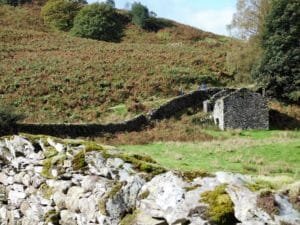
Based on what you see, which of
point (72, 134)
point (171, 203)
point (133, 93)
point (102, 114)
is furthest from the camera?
point (133, 93)

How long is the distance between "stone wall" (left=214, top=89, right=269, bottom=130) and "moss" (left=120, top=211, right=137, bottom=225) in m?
23.2

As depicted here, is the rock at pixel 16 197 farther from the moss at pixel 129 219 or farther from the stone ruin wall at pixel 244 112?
the stone ruin wall at pixel 244 112

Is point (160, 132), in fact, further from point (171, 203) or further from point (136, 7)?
point (136, 7)

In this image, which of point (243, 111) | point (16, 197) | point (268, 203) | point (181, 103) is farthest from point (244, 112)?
point (268, 203)

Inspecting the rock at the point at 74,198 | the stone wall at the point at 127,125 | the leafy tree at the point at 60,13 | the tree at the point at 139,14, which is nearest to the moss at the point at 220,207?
the rock at the point at 74,198

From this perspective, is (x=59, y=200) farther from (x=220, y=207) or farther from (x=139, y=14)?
(x=139, y=14)

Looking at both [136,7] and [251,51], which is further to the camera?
[136,7]

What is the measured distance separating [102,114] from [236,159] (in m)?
21.0

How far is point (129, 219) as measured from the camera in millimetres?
10062

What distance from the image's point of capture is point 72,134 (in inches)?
1145

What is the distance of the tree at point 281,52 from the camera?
A: 40.3 m

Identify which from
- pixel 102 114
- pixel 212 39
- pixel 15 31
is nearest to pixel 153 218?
pixel 102 114

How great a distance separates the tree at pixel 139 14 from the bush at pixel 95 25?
239 inches

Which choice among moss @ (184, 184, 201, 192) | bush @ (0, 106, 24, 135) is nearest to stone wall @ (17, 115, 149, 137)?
bush @ (0, 106, 24, 135)
